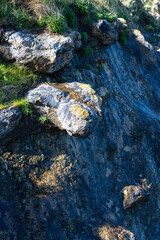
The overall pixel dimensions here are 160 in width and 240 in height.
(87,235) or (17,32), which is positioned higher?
(17,32)

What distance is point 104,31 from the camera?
7746 mm

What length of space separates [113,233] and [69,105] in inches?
138

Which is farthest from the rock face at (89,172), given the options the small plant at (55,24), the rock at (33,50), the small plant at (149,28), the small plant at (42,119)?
the small plant at (149,28)

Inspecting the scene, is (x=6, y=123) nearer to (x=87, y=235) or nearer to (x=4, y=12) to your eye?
(x=4, y=12)

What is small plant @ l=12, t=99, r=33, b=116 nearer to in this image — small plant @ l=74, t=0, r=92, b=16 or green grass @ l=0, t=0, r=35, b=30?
green grass @ l=0, t=0, r=35, b=30

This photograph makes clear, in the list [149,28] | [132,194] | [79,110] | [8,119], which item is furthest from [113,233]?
[149,28]

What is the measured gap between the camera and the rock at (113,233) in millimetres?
5055

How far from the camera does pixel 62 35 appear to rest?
5539mm

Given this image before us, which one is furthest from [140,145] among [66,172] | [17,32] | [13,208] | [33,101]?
[17,32]

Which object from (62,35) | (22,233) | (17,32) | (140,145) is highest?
(62,35)

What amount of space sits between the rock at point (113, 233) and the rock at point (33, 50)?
4.46m

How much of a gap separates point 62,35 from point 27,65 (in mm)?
1311

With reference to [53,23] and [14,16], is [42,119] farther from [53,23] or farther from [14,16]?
[14,16]

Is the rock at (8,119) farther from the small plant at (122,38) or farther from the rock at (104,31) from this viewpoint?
the small plant at (122,38)
